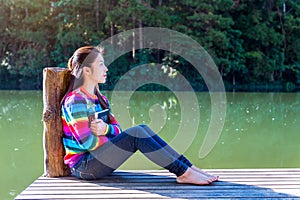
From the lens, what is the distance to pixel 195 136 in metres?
5.74

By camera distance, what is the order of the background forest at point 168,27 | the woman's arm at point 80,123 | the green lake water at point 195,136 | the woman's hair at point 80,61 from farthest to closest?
1. the background forest at point 168,27
2. the green lake water at point 195,136
3. the woman's hair at point 80,61
4. the woman's arm at point 80,123

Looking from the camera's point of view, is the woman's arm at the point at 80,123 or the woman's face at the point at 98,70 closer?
the woman's arm at the point at 80,123

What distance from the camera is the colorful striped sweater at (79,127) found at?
2.11 metres

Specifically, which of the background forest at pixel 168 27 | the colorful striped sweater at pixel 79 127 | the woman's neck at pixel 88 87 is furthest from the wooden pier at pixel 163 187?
the background forest at pixel 168 27

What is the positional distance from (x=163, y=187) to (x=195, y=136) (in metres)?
3.68

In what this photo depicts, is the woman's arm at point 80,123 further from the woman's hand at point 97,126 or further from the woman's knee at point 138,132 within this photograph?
the woman's knee at point 138,132

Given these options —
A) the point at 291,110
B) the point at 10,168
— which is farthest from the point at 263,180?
the point at 291,110

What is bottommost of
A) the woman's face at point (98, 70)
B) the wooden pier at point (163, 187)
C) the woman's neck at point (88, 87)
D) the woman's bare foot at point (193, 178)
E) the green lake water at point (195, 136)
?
the green lake water at point (195, 136)

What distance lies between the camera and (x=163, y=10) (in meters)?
13.6

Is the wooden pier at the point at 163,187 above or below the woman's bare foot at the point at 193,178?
below

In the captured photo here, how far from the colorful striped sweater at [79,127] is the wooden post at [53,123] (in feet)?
0.24

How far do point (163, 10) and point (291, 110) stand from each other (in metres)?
6.18

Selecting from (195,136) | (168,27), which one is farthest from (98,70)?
(168,27)

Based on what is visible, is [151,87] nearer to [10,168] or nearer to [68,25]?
[68,25]
